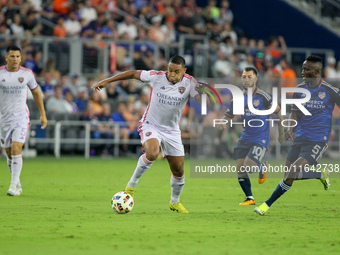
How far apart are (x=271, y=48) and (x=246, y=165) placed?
49.9 ft

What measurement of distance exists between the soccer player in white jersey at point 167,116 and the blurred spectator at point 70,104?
12413mm

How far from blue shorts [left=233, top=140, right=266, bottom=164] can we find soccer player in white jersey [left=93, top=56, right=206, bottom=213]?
84.9 inches

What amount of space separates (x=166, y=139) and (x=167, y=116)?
348 millimetres

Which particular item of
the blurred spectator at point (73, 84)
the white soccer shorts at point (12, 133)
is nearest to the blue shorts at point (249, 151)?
the white soccer shorts at point (12, 133)

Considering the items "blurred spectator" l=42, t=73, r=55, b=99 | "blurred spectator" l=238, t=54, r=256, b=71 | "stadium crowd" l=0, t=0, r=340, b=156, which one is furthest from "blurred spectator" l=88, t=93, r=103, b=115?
"blurred spectator" l=238, t=54, r=256, b=71

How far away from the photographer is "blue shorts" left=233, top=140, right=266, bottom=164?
1145cm

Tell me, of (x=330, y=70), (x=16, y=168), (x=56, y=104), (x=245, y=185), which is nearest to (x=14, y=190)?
(x=16, y=168)

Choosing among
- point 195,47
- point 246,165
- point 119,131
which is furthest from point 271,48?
point 246,165

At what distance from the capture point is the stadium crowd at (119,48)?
2194 cm

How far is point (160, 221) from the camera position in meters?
8.44

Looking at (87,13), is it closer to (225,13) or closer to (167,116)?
(225,13)

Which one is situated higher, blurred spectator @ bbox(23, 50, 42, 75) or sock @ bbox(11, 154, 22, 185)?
blurred spectator @ bbox(23, 50, 42, 75)

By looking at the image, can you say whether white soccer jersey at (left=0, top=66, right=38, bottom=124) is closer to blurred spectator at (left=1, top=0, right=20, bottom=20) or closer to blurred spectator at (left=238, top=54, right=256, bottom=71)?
blurred spectator at (left=1, top=0, right=20, bottom=20)

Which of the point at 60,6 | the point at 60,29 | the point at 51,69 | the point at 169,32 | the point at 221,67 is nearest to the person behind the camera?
the point at 51,69
